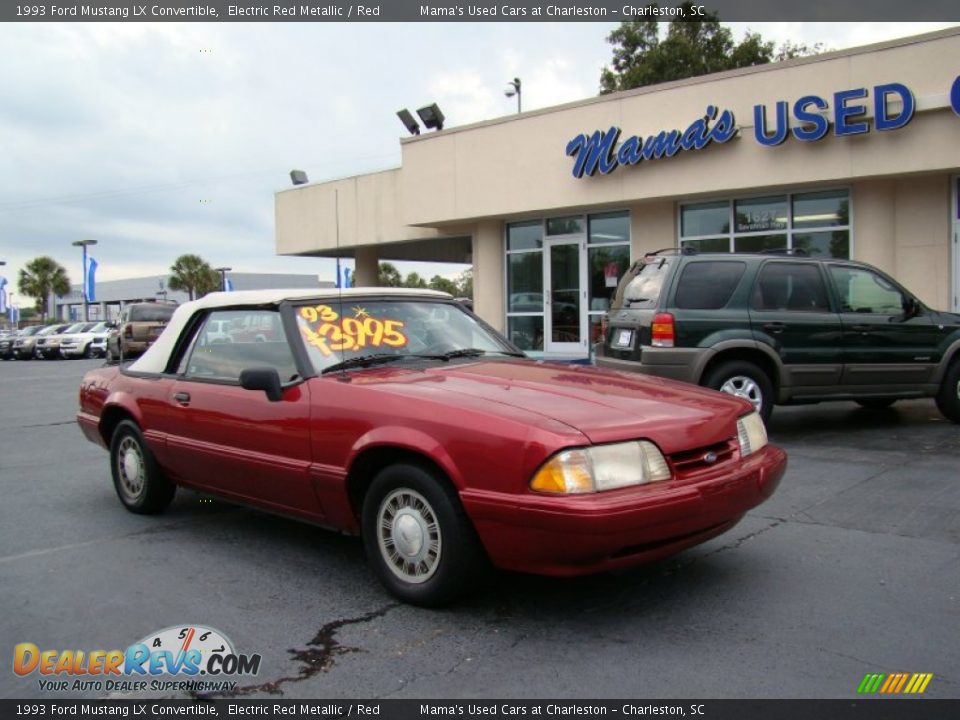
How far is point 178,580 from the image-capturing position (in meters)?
4.14

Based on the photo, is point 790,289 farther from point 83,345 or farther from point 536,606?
point 83,345

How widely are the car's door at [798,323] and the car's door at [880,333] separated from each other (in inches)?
6.9

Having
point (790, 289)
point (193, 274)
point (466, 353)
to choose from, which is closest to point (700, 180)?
point (790, 289)

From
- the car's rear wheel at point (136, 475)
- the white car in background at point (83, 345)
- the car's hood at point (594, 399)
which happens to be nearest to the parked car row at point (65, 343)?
the white car in background at point (83, 345)

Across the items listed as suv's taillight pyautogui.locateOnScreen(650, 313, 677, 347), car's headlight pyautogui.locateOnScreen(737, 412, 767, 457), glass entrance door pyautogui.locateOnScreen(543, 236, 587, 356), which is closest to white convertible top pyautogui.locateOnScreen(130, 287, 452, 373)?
car's headlight pyautogui.locateOnScreen(737, 412, 767, 457)

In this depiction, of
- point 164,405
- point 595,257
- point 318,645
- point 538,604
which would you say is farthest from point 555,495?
point 595,257

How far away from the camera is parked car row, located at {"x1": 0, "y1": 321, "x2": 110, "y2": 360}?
35.0 metres

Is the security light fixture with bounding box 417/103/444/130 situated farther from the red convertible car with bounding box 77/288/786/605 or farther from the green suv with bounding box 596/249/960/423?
the red convertible car with bounding box 77/288/786/605

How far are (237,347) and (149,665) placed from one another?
6.79ft

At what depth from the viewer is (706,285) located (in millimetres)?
8102

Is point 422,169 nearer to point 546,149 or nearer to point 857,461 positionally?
point 546,149

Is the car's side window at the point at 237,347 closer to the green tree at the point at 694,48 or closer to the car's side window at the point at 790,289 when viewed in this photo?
the car's side window at the point at 790,289

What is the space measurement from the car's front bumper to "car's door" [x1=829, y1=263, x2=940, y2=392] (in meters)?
5.62

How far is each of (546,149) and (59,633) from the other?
1332 cm
